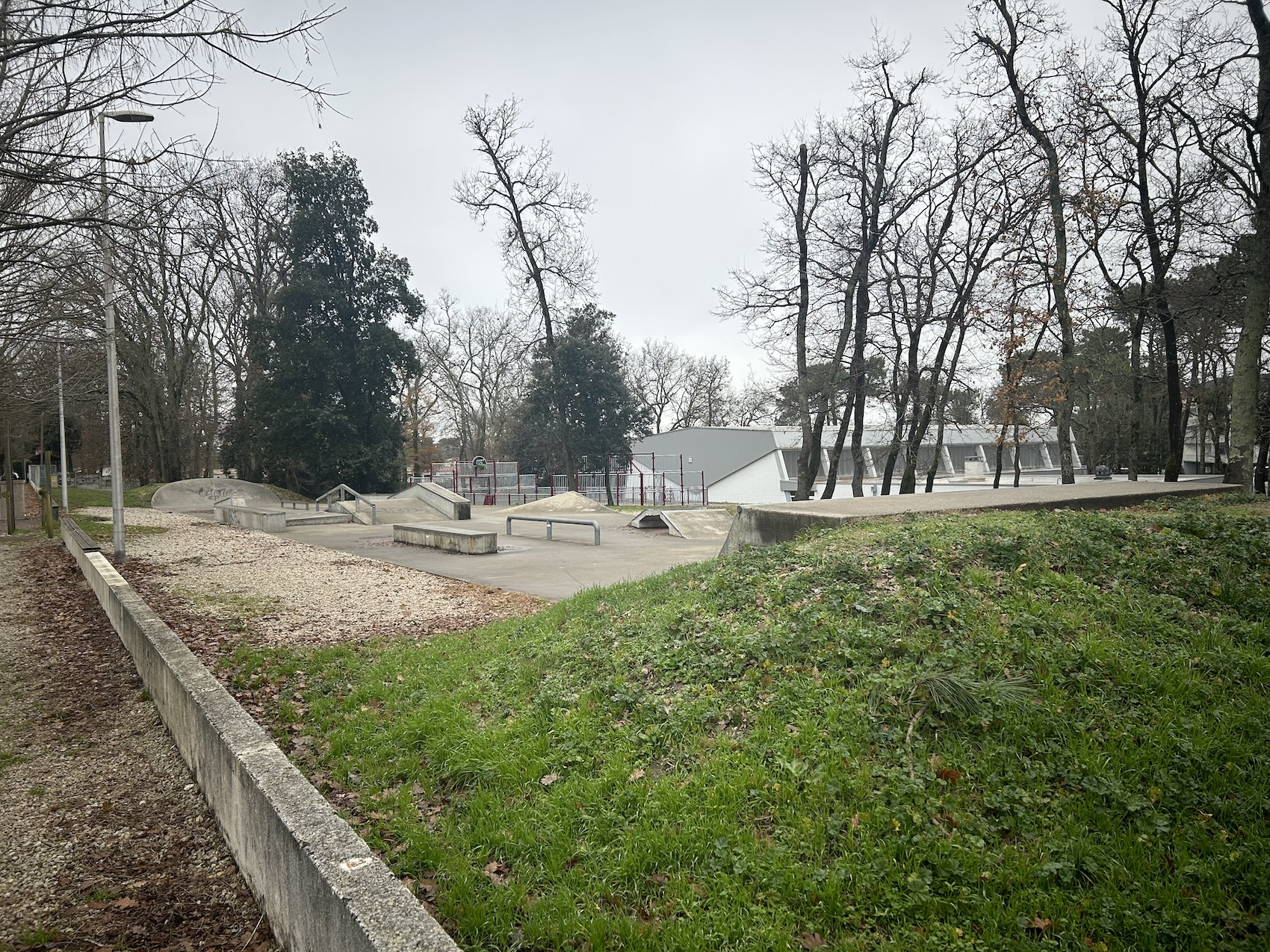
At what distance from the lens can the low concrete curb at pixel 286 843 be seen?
8.08 feet

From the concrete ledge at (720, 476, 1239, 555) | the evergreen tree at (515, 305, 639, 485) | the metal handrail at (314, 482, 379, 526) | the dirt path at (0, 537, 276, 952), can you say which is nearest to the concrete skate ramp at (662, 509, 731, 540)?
the concrete ledge at (720, 476, 1239, 555)

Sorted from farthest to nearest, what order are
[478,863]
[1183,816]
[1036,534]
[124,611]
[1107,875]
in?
[124,611]
[1036,534]
[478,863]
[1183,816]
[1107,875]

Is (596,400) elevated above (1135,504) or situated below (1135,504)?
above

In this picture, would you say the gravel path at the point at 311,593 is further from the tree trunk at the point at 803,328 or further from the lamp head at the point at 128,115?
the tree trunk at the point at 803,328

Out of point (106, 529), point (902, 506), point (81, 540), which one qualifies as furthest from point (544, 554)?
point (106, 529)

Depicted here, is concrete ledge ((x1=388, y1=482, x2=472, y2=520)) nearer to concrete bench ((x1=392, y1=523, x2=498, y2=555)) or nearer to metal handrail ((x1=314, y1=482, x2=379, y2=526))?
metal handrail ((x1=314, y1=482, x2=379, y2=526))

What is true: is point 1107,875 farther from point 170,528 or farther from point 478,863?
point 170,528

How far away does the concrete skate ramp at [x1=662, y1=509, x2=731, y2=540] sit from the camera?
60.9 ft

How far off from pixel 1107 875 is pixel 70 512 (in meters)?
33.2

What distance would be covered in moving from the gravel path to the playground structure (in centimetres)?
1851

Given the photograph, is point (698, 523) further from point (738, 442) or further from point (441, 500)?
point (738, 442)

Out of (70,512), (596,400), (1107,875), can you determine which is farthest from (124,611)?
(596,400)

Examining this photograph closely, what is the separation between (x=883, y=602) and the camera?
4.92m

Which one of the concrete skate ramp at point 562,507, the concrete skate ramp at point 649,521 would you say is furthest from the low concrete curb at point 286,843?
the concrete skate ramp at point 562,507
